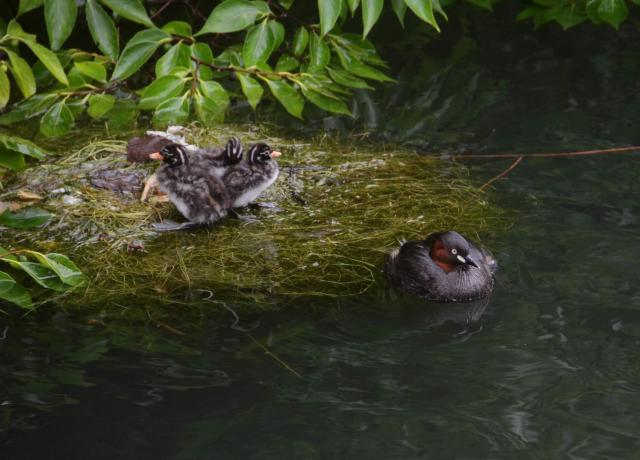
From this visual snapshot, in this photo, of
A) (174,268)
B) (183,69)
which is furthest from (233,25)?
(174,268)

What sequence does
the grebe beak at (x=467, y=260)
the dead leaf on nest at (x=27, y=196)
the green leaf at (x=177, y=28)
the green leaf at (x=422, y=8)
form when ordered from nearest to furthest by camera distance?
the grebe beak at (x=467, y=260) → the green leaf at (x=422, y=8) → the dead leaf on nest at (x=27, y=196) → the green leaf at (x=177, y=28)

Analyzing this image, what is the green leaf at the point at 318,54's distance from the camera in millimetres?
7035

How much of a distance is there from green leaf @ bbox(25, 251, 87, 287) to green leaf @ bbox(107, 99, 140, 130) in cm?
Answer: 235

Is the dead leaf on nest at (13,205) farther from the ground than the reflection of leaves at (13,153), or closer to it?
closer to it

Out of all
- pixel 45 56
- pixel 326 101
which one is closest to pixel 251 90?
pixel 326 101

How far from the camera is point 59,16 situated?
5.71 metres

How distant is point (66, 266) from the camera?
486 cm

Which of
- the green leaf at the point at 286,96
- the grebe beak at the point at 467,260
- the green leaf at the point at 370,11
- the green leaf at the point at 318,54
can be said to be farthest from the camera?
the green leaf at the point at 318,54

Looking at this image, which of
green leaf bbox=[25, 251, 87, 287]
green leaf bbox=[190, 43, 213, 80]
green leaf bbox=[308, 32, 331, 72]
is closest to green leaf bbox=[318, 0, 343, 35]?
green leaf bbox=[190, 43, 213, 80]

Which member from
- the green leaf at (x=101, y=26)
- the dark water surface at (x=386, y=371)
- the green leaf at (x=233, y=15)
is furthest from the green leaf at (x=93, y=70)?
the dark water surface at (x=386, y=371)

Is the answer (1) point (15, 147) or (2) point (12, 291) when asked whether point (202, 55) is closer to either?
(1) point (15, 147)

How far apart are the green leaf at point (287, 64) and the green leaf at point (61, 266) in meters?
2.72

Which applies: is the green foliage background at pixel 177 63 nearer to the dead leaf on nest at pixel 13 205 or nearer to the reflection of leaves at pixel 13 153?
the dead leaf on nest at pixel 13 205

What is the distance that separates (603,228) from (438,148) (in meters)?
1.64
